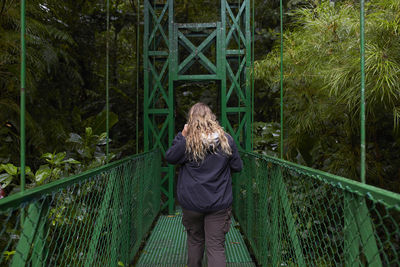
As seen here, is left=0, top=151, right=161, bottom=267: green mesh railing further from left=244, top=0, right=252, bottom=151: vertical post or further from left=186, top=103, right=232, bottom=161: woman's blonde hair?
left=244, top=0, right=252, bottom=151: vertical post

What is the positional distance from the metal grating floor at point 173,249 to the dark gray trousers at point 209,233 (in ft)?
2.20

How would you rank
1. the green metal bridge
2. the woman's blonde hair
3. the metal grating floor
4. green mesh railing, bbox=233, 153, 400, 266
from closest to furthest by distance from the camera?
1. green mesh railing, bbox=233, 153, 400, 266
2. the green metal bridge
3. the woman's blonde hair
4. the metal grating floor

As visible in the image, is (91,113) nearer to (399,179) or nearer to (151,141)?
(151,141)

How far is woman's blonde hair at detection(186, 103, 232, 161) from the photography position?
2.04m

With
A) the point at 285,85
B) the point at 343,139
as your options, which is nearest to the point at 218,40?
the point at 285,85

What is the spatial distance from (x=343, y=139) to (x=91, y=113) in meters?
4.89

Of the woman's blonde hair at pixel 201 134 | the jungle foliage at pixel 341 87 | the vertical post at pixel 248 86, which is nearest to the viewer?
the woman's blonde hair at pixel 201 134

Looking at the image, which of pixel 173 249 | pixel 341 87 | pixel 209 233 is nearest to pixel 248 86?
pixel 341 87

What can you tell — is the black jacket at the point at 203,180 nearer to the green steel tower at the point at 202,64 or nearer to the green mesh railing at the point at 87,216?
the green mesh railing at the point at 87,216

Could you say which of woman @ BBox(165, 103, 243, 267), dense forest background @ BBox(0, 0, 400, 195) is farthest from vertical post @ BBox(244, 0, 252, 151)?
woman @ BBox(165, 103, 243, 267)

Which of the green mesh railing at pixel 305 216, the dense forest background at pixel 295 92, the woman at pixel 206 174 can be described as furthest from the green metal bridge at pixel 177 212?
the dense forest background at pixel 295 92

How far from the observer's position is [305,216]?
8.29 feet

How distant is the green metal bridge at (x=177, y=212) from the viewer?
113 cm

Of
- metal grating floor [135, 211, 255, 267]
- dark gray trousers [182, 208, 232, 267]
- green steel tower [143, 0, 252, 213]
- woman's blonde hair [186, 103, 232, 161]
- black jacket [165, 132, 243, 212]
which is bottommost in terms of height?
metal grating floor [135, 211, 255, 267]
